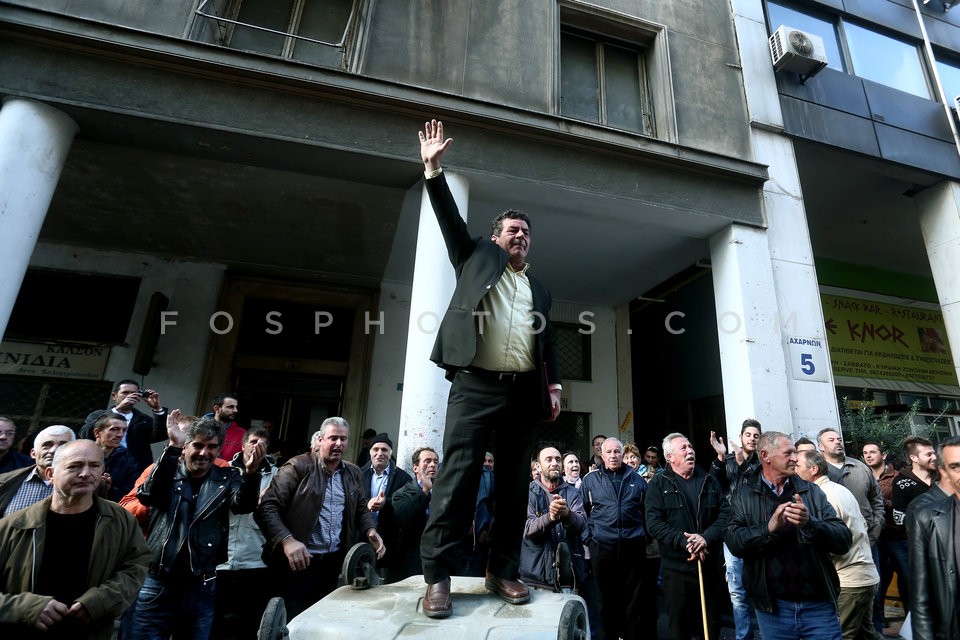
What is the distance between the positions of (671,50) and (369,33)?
17.2 ft

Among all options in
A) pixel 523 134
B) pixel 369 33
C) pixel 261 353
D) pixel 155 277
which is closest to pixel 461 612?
pixel 523 134

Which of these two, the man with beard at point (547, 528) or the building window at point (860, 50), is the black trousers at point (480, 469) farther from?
the building window at point (860, 50)

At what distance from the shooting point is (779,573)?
322 centimetres

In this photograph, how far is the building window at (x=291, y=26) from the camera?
23.6ft

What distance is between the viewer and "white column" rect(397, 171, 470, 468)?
5805mm

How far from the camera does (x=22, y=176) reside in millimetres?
5617

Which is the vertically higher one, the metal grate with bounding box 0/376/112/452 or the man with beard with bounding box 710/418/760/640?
the metal grate with bounding box 0/376/112/452

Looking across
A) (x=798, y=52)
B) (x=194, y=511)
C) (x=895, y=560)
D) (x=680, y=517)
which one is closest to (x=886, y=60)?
(x=798, y=52)

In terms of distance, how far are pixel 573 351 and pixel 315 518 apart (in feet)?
29.2

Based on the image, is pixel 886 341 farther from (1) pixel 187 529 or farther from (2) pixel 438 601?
(1) pixel 187 529

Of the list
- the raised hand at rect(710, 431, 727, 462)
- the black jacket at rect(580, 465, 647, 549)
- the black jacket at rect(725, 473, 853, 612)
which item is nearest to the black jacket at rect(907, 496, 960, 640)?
the black jacket at rect(725, 473, 853, 612)

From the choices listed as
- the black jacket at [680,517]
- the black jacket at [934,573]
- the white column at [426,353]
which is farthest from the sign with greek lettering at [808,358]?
the white column at [426,353]

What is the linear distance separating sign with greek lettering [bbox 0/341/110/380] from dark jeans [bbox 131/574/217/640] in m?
7.44

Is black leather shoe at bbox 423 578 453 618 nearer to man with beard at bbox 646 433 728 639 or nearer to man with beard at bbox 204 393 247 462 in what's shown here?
man with beard at bbox 646 433 728 639
